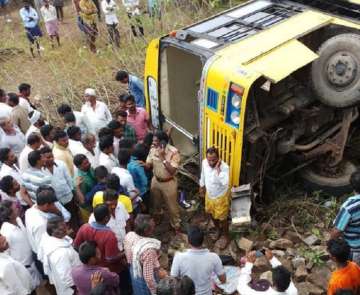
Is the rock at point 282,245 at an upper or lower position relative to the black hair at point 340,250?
lower

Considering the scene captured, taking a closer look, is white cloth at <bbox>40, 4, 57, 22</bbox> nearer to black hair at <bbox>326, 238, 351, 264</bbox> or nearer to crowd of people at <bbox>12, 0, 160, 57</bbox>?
crowd of people at <bbox>12, 0, 160, 57</bbox>

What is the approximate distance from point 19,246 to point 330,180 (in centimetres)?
340

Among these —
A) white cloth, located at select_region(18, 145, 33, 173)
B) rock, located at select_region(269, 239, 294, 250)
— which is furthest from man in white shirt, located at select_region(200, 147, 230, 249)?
white cloth, located at select_region(18, 145, 33, 173)

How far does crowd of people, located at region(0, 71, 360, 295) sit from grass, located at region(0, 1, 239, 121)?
167 cm

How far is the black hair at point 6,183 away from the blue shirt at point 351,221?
2.94m

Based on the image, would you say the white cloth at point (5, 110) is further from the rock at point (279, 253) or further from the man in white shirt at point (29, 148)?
the rock at point (279, 253)

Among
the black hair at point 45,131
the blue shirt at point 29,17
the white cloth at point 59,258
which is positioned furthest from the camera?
the blue shirt at point 29,17

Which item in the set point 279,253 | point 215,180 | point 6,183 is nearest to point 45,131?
point 6,183

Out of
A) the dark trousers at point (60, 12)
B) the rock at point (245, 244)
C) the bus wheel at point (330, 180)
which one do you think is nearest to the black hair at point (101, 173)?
the rock at point (245, 244)

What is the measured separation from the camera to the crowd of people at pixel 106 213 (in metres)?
3.67

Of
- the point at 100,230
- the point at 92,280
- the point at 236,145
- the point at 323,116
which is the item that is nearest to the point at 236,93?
the point at 236,145

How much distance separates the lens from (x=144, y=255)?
12.2ft

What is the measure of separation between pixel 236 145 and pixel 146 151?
997mm

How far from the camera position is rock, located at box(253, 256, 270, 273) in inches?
185
